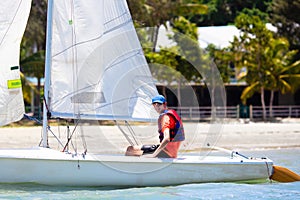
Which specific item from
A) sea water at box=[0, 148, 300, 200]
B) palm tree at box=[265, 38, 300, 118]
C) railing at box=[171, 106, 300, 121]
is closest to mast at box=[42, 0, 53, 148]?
sea water at box=[0, 148, 300, 200]

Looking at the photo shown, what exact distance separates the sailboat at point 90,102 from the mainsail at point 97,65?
0.02m

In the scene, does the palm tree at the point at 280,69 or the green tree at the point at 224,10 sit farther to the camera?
the green tree at the point at 224,10

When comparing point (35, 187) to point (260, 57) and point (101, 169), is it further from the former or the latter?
point (260, 57)

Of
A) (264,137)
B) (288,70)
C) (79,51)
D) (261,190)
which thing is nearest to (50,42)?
(79,51)

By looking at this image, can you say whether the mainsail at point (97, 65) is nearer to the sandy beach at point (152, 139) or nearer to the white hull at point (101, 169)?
the white hull at point (101, 169)

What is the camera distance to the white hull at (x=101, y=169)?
10.4 metres

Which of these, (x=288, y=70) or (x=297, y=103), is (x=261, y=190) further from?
(x=297, y=103)

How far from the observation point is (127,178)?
35.3 ft

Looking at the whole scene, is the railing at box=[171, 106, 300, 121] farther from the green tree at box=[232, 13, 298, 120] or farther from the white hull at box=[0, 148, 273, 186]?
the white hull at box=[0, 148, 273, 186]

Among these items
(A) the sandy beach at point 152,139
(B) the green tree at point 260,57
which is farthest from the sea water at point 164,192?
(B) the green tree at point 260,57

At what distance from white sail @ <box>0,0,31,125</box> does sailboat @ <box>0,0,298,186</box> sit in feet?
0.05

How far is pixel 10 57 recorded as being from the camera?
1077 cm

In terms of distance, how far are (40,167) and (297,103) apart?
31.9m

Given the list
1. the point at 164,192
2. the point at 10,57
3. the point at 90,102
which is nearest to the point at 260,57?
the point at 90,102
